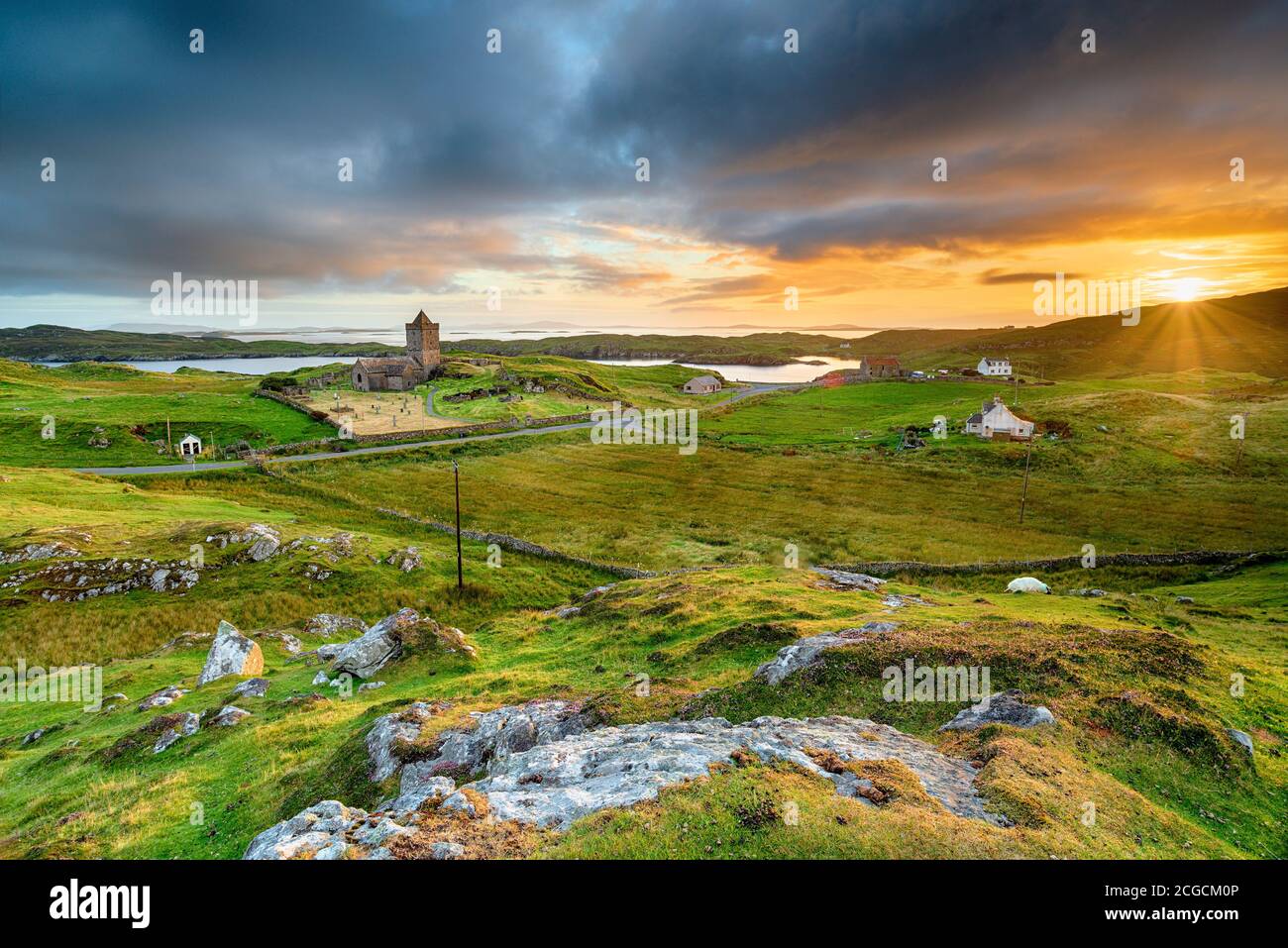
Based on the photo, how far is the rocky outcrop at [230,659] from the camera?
21469mm

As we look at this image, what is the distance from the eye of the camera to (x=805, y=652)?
1636cm

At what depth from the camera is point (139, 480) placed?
55.1 m

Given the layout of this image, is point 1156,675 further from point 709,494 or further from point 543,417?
point 543,417

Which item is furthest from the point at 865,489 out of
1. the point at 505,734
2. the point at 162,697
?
the point at 162,697

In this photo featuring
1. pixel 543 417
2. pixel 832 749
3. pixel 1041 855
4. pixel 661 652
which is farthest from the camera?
pixel 543 417

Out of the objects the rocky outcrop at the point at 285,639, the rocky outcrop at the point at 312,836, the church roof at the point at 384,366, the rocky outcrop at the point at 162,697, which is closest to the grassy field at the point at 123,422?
the church roof at the point at 384,366

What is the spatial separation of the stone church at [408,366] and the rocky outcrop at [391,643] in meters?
107

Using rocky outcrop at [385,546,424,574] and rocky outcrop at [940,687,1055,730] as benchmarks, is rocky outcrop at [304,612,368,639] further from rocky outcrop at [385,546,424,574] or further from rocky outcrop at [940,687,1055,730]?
rocky outcrop at [940,687,1055,730]

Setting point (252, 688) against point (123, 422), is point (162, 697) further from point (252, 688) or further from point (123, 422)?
point (123, 422)

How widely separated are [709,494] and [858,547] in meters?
20.2

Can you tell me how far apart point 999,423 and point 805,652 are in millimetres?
80111

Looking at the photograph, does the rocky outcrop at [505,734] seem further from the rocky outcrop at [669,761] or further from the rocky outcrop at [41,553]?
the rocky outcrop at [41,553]
